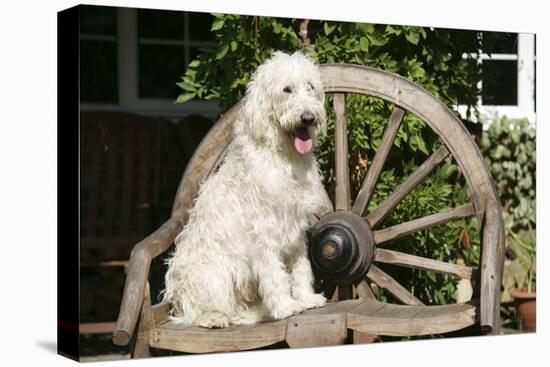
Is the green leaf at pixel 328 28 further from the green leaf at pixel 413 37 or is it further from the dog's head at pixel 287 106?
the dog's head at pixel 287 106

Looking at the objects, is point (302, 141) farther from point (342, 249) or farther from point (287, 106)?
point (342, 249)

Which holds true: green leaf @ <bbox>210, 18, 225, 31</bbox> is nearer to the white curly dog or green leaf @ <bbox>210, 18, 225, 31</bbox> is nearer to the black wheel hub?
the white curly dog

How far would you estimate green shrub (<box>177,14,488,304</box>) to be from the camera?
5.41 meters

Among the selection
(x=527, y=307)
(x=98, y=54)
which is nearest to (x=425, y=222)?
(x=527, y=307)

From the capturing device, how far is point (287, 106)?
174 inches

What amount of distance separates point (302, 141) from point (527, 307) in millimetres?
2541

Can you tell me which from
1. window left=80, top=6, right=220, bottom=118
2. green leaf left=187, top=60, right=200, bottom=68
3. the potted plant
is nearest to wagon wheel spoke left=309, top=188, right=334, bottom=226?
window left=80, top=6, right=220, bottom=118

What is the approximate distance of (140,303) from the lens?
4383 millimetres

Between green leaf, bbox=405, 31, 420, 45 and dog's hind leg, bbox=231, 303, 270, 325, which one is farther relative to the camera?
green leaf, bbox=405, 31, 420, 45

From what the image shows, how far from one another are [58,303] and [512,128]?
3823mm

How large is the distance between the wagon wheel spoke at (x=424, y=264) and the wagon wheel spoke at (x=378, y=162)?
0.82 ft

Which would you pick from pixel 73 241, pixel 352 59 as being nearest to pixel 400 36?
pixel 352 59

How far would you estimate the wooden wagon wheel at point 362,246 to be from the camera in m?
4.48


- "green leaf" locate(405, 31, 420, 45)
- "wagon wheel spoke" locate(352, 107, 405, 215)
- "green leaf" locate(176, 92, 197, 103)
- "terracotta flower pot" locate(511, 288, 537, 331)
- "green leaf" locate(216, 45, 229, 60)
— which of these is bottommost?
"terracotta flower pot" locate(511, 288, 537, 331)
